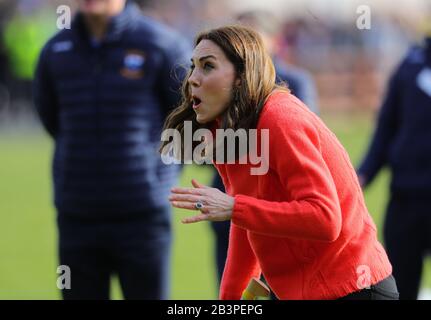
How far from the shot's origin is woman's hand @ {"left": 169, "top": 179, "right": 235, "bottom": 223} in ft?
11.8

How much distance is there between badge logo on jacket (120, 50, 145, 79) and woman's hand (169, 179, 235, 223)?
1991mm

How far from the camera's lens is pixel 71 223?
548cm

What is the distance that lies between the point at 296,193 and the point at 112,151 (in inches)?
81.4

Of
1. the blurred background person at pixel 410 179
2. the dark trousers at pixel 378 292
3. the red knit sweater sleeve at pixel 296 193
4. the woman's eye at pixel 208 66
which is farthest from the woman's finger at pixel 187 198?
the blurred background person at pixel 410 179

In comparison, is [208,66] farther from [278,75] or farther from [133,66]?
A: [278,75]

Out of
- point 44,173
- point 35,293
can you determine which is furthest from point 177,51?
point 44,173

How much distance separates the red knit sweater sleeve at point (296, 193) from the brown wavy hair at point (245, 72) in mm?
116

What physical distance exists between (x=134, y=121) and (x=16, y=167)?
13.0 m

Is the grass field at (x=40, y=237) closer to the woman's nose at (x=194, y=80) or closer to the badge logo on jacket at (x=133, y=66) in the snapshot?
the badge logo on jacket at (x=133, y=66)

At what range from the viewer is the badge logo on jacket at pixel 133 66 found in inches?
218
